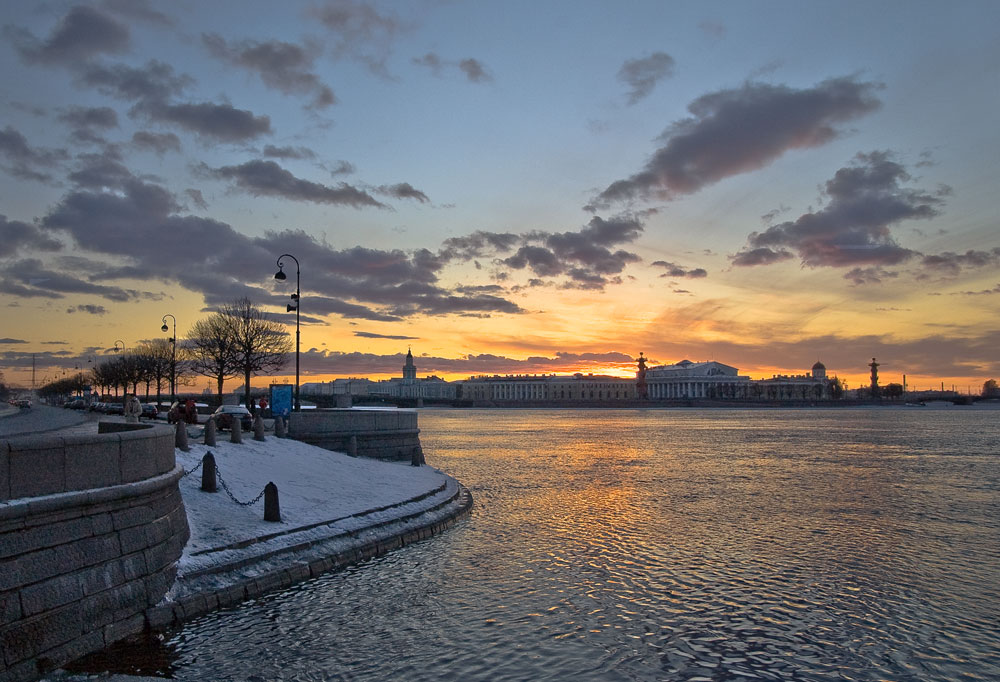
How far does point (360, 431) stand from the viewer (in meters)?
32.8

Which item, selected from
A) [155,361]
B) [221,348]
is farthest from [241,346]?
[155,361]

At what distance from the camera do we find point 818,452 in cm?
5566

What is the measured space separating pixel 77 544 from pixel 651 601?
33.5ft

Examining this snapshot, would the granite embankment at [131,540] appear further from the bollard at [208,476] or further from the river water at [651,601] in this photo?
the river water at [651,601]

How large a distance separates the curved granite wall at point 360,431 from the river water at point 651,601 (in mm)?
7404

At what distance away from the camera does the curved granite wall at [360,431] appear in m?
31.0

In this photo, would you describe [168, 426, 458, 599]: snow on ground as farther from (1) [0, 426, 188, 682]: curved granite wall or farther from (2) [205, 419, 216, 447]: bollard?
(1) [0, 426, 188, 682]: curved granite wall

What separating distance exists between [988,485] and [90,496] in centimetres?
3714

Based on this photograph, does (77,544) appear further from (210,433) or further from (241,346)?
(241,346)

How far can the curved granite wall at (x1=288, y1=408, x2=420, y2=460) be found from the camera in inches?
1221

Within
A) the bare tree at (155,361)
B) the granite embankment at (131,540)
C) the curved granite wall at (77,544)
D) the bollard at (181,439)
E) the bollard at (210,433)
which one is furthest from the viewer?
the bare tree at (155,361)

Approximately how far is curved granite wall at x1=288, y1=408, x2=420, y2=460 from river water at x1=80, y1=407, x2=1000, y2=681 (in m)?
7.40

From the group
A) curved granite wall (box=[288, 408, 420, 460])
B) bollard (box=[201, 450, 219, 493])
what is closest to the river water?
bollard (box=[201, 450, 219, 493])

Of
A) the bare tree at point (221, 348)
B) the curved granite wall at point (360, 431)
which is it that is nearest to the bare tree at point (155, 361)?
the bare tree at point (221, 348)
